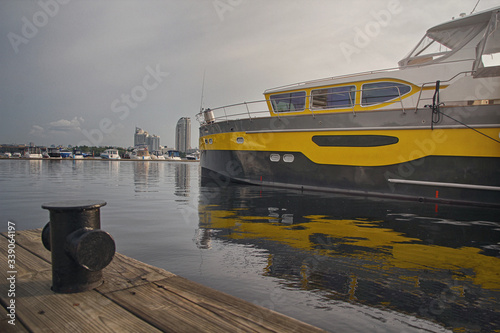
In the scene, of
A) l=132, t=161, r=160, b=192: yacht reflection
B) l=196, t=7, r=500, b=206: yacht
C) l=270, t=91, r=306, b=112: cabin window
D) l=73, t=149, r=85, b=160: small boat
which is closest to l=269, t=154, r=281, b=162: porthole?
l=196, t=7, r=500, b=206: yacht

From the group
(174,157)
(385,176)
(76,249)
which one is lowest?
(76,249)

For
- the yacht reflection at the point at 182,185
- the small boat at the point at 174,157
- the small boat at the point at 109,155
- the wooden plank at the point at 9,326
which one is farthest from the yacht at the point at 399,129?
the small boat at the point at 174,157

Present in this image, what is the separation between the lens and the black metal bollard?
252 cm

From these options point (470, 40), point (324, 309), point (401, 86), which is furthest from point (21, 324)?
point (470, 40)

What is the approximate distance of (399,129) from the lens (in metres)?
10.9

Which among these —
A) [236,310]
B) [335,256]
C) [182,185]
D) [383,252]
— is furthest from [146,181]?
[236,310]

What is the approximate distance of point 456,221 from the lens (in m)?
7.62

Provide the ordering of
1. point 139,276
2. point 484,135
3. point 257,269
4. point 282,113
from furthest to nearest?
point 282,113 < point 484,135 < point 257,269 < point 139,276

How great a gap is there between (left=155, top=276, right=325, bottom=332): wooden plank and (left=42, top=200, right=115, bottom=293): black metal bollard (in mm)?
517

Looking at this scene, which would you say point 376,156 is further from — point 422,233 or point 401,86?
point 422,233

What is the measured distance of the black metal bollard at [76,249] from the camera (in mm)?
2516

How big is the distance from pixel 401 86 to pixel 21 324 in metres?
12.3

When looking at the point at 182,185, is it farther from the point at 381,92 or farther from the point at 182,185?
the point at 381,92

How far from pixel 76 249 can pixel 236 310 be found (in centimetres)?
129
